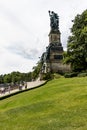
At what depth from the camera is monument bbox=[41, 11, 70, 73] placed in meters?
96.7

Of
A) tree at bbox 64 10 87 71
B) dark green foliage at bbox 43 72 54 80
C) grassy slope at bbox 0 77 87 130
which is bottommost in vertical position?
grassy slope at bbox 0 77 87 130

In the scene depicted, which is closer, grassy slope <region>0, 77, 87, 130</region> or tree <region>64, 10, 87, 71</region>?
grassy slope <region>0, 77, 87, 130</region>

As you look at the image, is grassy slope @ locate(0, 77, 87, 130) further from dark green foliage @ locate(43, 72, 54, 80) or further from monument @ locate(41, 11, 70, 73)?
monument @ locate(41, 11, 70, 73)

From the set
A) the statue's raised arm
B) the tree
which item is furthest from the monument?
the tree

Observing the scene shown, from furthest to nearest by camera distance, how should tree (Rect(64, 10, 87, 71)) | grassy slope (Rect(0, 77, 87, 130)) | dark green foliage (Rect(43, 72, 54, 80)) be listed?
dark green foliage (Rect(43, 72, 54, 80))
tree (Rect(64, 10, 87, 71))
grassy slope (Rect(0, 77, 87, 130))

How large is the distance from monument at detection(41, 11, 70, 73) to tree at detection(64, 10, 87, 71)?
56.1 feet

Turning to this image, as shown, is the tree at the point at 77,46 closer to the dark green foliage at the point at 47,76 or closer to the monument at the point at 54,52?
the dark green foliage at the point at 47,76

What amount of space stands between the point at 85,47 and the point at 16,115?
4466 cm

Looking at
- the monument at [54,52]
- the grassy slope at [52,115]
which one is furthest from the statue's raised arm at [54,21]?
the grassy slope at [52,115]

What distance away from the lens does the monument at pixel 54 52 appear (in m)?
96.7

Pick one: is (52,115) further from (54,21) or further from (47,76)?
(54,21)

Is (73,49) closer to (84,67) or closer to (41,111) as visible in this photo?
(84,67)

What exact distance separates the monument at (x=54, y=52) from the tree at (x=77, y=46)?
673 inches

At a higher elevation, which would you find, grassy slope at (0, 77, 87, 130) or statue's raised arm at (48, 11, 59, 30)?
statue's raised arm at (48, 11, 59, 30)
